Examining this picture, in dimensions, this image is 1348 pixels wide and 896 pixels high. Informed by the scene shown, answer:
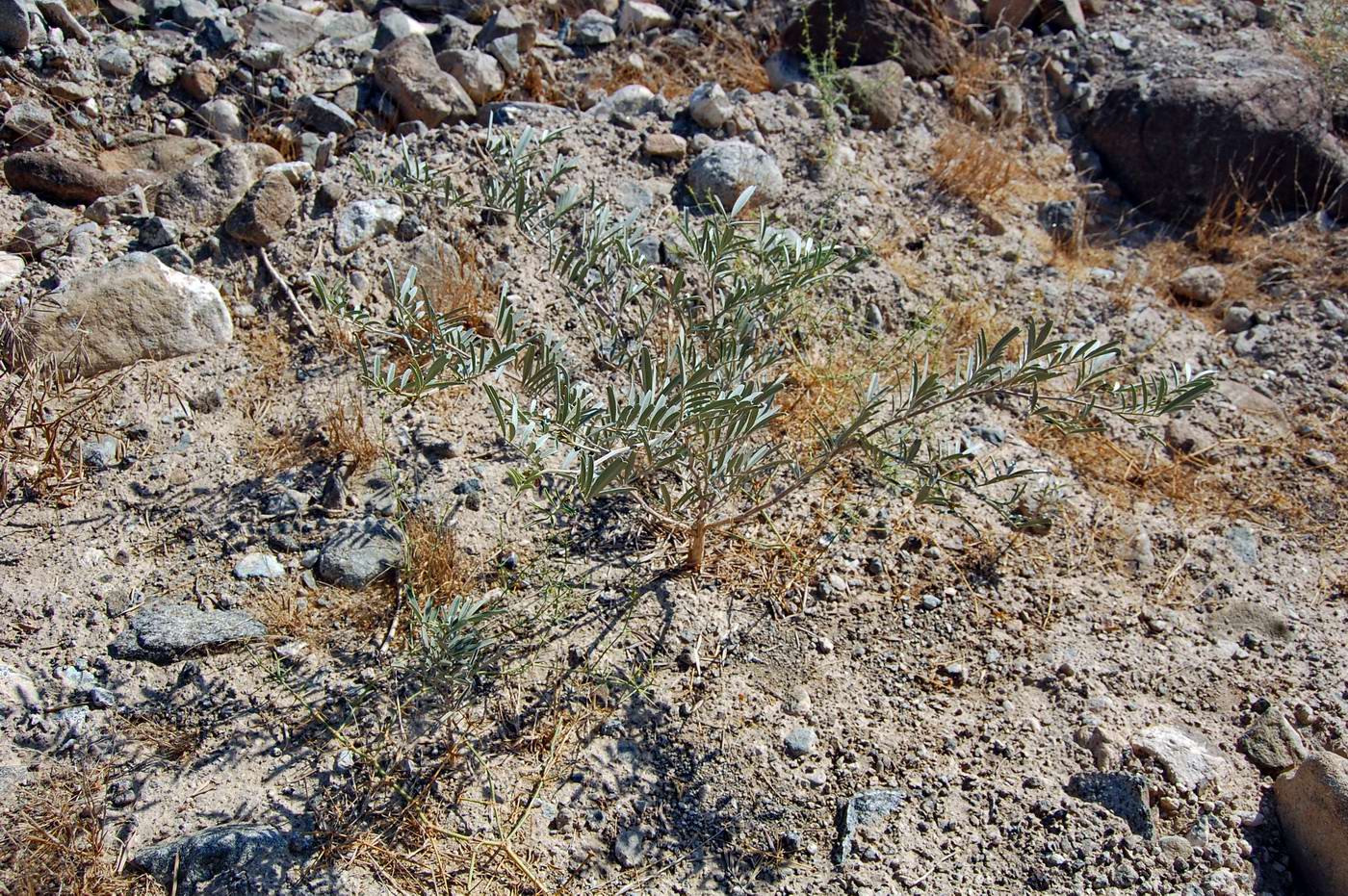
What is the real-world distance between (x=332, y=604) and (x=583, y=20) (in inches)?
121

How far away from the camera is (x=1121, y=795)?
2.41 m

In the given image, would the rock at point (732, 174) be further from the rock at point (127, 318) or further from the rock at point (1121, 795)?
the rock at point (1121, 795)

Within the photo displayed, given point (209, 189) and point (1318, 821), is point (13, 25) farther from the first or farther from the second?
point (1318, 821)

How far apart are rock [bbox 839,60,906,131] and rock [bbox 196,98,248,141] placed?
2628 millimetres

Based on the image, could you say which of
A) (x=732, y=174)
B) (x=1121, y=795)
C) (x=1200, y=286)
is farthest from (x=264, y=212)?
(x=1200, y=286)

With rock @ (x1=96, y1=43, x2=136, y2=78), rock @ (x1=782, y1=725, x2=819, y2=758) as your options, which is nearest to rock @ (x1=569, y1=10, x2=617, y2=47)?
rock @ (x1=96, y1=43, x2=136, y2=78)

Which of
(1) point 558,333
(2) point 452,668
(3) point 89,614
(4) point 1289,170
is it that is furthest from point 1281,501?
(3) point 89,614

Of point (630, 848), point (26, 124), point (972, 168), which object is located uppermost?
point (972, 168)

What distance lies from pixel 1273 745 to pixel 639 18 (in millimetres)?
3881

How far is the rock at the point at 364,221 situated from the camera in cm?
330

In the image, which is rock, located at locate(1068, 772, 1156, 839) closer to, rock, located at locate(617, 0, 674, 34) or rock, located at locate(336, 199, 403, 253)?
rock, located at locate(336, 199, 403, 253)

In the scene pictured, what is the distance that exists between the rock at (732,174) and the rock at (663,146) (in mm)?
101

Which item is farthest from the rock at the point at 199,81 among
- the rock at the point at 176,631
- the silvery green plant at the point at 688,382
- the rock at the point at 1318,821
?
the rock at the point at 1318,821

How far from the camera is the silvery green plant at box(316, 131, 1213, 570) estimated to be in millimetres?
2105
